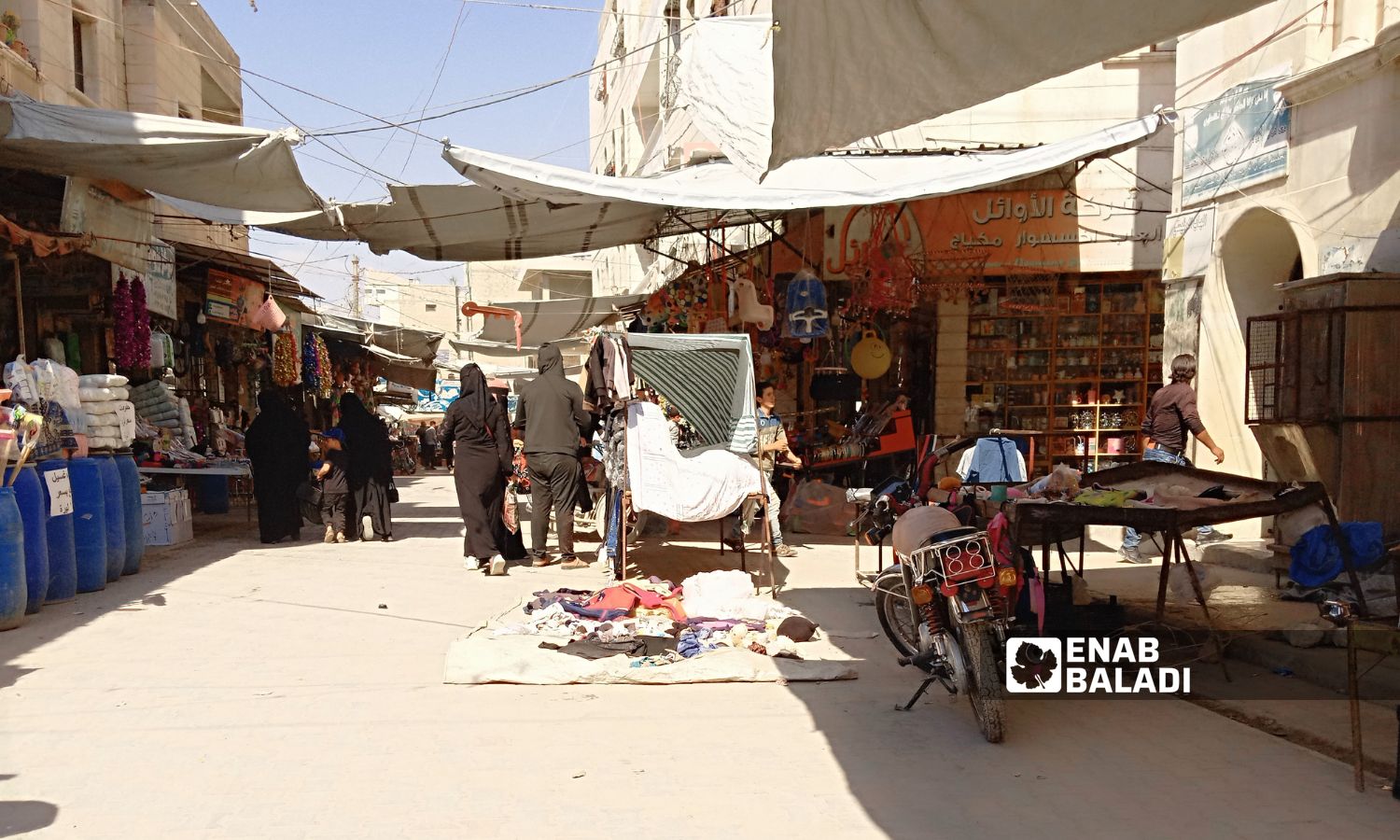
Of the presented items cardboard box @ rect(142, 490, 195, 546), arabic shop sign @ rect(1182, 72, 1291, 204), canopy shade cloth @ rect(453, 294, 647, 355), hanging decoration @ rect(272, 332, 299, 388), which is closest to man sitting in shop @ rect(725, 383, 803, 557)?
arabic shop sign @ rect(1182, 72, 1291, 204)

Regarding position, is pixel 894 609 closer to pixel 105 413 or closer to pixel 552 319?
pixel 105 413

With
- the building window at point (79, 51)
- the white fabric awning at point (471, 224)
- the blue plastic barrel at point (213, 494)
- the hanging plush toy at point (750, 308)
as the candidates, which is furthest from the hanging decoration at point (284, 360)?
the hanging plush toy at point (750, 308)

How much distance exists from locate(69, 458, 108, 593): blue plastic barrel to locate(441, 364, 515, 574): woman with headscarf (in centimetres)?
259

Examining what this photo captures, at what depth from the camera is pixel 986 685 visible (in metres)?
4.00

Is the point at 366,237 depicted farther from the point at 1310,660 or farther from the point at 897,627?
the point at 1310,660

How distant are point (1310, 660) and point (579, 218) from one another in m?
7.84

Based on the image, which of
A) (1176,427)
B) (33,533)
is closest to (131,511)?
(33,533)

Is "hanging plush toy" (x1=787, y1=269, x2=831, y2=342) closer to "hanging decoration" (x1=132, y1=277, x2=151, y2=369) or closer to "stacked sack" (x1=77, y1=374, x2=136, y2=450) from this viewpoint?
"stacked sack" (x1=77, y1=374, x2=136, y2=450)

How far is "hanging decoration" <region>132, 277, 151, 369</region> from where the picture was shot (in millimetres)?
10734

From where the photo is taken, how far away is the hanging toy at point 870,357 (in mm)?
11781

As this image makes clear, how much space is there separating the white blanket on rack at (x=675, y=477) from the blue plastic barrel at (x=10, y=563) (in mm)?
3830

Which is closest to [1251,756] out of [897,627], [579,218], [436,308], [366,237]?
[897,627]

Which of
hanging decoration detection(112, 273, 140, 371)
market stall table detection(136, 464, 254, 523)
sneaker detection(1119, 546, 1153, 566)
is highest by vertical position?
hanging decoration detection(112, 273, 140, 371)

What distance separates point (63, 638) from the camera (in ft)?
19.1
